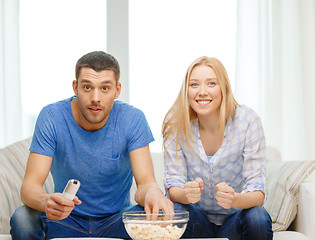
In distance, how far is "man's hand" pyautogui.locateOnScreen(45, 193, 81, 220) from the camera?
125 cm

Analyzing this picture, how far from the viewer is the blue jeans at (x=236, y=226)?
158 cm

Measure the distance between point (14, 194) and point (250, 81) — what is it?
69.5 inches

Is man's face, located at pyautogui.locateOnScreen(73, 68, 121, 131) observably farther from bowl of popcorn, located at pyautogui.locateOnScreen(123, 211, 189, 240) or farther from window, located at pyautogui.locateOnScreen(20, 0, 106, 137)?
window, located at pyautogui.locateOnScreen(20, 0, 106, 137)

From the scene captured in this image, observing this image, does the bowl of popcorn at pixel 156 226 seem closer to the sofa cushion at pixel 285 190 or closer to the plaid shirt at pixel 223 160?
the plaid shirt at pixel 223 160

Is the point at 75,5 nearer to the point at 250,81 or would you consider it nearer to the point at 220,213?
the point at 250,81

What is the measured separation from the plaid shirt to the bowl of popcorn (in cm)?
44

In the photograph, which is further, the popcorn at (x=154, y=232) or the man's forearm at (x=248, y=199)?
the man's forearm at (x=248, y=199)

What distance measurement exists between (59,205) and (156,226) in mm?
287

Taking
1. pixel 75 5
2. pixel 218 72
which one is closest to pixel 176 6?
pixel 75 5

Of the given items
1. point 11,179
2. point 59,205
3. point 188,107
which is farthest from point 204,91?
point 11,179

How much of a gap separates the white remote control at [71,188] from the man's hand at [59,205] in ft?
0.07

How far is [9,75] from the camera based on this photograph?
118 inches

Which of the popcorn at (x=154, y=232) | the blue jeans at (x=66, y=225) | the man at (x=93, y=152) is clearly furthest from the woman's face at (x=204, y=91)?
the popcorn at (x=154, y=232)

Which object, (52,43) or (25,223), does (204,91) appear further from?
(52,43)
